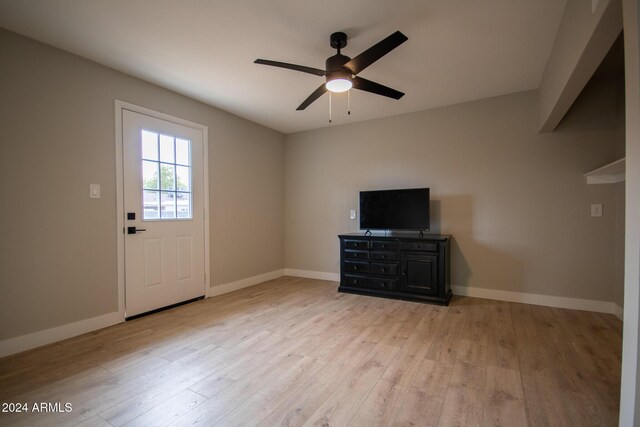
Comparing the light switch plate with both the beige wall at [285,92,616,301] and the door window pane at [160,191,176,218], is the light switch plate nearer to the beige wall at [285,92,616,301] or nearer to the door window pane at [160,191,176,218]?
the door window pane at [160,191,176,218]

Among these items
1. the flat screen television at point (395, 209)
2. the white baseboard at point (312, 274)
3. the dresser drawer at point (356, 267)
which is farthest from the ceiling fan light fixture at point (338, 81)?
the white baseboard at point (312, 274)

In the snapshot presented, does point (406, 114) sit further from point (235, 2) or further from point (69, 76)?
point (69, 76)

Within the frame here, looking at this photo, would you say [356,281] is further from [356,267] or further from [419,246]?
[419,246]

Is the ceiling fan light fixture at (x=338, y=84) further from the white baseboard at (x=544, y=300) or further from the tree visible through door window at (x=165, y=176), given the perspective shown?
the white baseboard at (x=544, y=300)

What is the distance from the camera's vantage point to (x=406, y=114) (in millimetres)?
4203

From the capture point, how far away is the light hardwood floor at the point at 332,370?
5.23 feet

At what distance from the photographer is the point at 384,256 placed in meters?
3.82

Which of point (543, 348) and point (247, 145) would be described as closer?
point (543, 348)

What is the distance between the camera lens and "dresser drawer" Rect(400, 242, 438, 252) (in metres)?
3.47

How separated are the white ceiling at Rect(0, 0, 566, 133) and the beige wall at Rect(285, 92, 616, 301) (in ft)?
1.97

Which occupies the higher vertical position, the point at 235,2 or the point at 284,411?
the point at 235,2

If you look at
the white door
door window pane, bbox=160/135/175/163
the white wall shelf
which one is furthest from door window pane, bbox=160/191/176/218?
the white wall shelf

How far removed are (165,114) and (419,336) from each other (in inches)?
144

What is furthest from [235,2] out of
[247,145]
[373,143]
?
[373,143]
